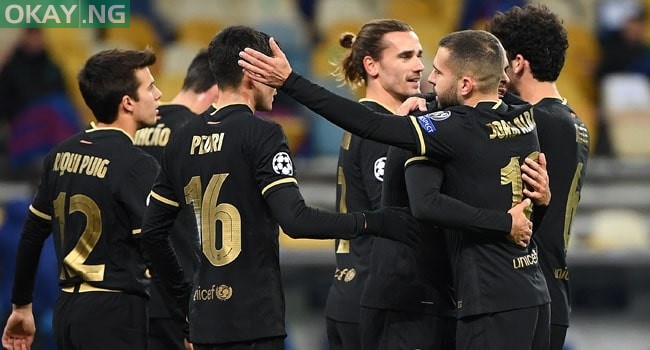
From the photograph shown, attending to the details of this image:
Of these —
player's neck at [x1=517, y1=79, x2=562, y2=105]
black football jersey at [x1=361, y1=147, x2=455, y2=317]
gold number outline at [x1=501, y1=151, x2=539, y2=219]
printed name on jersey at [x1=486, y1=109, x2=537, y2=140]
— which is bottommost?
black football jersey at [x1=361, y1=147, x2=455, y2=317]

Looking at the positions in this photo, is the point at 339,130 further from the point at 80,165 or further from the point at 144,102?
the point at 80,165

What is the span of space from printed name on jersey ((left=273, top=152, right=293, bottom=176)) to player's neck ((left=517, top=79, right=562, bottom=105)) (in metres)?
1.46

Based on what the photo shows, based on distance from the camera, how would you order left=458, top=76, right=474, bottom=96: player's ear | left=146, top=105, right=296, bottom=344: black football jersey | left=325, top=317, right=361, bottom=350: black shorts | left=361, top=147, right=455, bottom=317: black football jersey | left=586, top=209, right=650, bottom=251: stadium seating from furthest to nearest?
left=586, top=209, right=650, bottom=251: stadium seating
left=325, top=317, right=361, bottom=350: black shorts
left=361, top=147, right=455, bottom=317: black football jersey
left=458, top=76, right=474, bottom=96: player's ear
left=146, top=105, right=296, bottom=344: black football jersey

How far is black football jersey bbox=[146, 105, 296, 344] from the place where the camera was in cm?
469

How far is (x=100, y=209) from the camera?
5445 mm

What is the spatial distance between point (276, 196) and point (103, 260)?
1228 mm

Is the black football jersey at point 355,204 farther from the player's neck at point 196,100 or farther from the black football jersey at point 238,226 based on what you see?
the player's neck at point 196,100

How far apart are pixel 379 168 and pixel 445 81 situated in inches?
33.5

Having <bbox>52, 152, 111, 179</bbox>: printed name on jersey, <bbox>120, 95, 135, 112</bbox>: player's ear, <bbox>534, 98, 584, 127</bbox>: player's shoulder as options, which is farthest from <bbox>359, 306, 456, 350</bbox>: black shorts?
<bbox>120, 95, 135, 112</bbox>: player's ear

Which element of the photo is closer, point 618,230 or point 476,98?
point 476,98

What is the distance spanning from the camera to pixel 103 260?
A: 5.48 metres

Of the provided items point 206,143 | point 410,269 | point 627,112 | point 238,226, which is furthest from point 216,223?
point 627,112

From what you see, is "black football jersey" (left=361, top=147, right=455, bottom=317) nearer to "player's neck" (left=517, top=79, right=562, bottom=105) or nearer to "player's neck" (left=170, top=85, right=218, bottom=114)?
A: "player's neck" (left=517, top=79, right=562, bottom=105)

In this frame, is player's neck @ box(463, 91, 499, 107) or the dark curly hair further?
the dark curly hair
